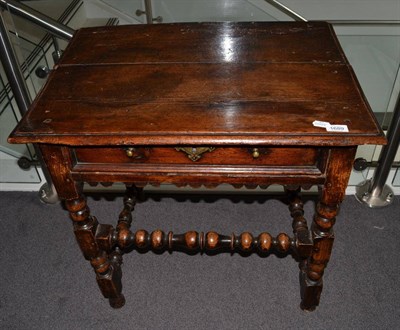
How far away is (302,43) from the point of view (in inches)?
55.4

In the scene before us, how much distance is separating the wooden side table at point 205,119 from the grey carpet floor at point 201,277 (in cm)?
28

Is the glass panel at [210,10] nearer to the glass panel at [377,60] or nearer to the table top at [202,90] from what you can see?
the glass panel at [377,60]

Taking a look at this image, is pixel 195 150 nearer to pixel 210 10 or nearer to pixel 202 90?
pixel 202 90

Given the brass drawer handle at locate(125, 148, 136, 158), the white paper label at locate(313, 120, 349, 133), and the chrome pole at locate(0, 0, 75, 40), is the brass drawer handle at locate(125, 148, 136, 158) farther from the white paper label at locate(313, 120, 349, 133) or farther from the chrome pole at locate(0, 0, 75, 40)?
the chrome pole at locate(0, 0, 75, 40)

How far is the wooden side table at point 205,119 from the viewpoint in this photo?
3.53 ft

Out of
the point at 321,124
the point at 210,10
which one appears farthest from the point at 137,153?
the point at 210,10

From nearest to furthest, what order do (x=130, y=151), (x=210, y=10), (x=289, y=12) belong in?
Result: (x=130, y=151) → (x=289, y=12) → (x=210, y=10)

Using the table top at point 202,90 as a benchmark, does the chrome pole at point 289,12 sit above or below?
below

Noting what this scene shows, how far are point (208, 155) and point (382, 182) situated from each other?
122 cm

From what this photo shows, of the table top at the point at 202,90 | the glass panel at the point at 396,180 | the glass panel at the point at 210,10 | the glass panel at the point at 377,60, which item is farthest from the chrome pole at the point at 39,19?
the glass panel at the point at 396,180

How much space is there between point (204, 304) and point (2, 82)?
4.40 ft

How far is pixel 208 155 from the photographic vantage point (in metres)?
1.17

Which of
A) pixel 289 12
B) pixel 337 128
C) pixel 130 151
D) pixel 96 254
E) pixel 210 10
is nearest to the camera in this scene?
pixel 337 128

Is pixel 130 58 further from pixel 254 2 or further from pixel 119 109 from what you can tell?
pixel 254 2
